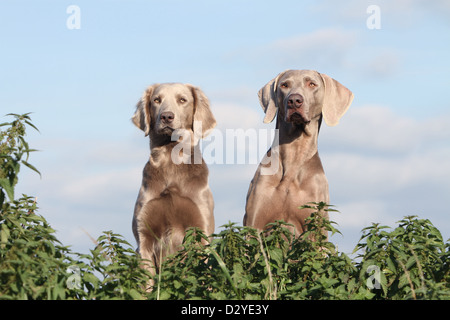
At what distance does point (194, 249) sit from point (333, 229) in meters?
1.47

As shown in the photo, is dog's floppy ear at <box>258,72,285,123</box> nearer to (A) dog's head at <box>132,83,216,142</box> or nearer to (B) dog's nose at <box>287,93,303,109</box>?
(B) dog's nose at <box>287,93,303,109</box>

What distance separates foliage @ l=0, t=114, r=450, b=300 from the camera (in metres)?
5.28

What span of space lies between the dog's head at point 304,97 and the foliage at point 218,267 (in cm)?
293

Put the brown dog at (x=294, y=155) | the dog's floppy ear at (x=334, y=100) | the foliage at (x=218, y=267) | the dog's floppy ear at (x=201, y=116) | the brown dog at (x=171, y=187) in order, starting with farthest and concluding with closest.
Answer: the dog's floppy ear at (x=334, y=100)
the dog's floppy ear at (x=201, y=116)
the brown dog at (x=294, y=155)
the brown dog at (x=171, y=187)
the foliage at (x=218, y=267)

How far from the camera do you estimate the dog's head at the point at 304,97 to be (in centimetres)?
913

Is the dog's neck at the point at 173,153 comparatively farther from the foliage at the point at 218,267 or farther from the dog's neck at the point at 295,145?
the foliage at the point at 218,267

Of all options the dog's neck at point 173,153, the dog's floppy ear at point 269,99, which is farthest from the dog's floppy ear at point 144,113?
the dog's floppy ear at point 269,99

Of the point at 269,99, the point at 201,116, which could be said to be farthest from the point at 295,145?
the point at 201,116

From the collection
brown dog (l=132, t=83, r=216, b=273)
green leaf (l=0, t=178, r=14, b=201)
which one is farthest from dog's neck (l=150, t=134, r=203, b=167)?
green leaf (l=0, t=178, r=14, b=201)

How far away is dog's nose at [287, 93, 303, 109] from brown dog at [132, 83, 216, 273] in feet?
4.56

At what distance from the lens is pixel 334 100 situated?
9820 mm

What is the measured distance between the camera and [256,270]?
6.18m
